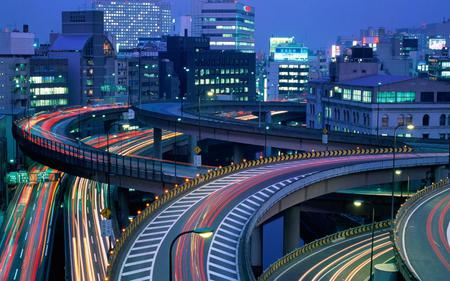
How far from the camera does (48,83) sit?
535ft

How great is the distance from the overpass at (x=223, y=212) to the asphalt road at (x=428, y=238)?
364 inches

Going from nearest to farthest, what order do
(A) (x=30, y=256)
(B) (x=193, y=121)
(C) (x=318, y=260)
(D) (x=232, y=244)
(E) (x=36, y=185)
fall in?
(D) (x=232, y=244)
(C) (x=318, y=260)
(A) (x=30, y=256)
(E) (x=36, y=185)
(B) (x=193, y=121)

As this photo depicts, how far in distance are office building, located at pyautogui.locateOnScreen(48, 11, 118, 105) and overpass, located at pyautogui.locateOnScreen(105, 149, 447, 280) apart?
355 ft

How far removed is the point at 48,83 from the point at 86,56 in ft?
53.0

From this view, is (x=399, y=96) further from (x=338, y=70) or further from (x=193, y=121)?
(x=193, y=121)

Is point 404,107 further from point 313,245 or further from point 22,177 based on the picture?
point 313,245

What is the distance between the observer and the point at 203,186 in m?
60.0

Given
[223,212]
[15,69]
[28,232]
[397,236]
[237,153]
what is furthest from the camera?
[15,69]

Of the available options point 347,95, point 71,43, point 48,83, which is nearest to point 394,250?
point 347,95

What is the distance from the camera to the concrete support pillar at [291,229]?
62062 mm

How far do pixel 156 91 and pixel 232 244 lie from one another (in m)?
157

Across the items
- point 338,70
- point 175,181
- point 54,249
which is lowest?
point 54,249

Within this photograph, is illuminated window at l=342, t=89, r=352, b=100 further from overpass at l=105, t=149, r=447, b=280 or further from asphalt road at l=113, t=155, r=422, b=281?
asphalt road at l=113, t=155, r=422, b=281

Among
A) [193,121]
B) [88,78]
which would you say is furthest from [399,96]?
[88,78]
